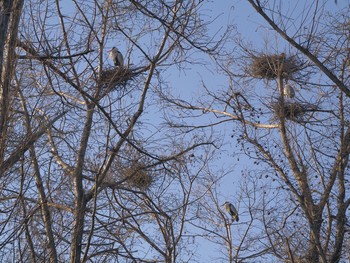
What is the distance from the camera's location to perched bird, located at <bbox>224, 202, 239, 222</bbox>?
12539 millimetres

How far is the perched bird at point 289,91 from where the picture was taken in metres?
12.2

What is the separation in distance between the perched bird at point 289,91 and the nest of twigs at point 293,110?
0.43 ft

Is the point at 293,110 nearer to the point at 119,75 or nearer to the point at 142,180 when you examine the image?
the point at 142,180

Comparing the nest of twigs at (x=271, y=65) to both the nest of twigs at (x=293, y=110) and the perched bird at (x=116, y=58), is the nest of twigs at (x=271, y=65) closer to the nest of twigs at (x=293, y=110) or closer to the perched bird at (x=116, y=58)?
the nest of twigs at (x=293, y=110)

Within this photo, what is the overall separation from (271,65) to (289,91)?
111 centimetres

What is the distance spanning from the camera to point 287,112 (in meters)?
12.3

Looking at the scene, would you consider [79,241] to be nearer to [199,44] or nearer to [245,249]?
[199,44]

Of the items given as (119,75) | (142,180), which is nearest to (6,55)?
(119,75)

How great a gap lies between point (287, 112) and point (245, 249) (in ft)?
7.56

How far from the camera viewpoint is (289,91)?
39.9ft

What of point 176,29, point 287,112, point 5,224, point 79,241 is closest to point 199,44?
point 176,29

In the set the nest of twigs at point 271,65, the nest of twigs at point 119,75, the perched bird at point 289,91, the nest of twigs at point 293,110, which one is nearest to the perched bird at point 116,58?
the nest of twigs at point 119,75

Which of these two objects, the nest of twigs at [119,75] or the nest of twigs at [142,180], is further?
the nest of twigs at [142,180]

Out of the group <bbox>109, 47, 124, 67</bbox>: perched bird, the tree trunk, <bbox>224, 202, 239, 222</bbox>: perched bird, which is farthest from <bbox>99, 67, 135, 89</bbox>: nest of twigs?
<bbox>224, 202, 239, 222</bbox>: perched bird
